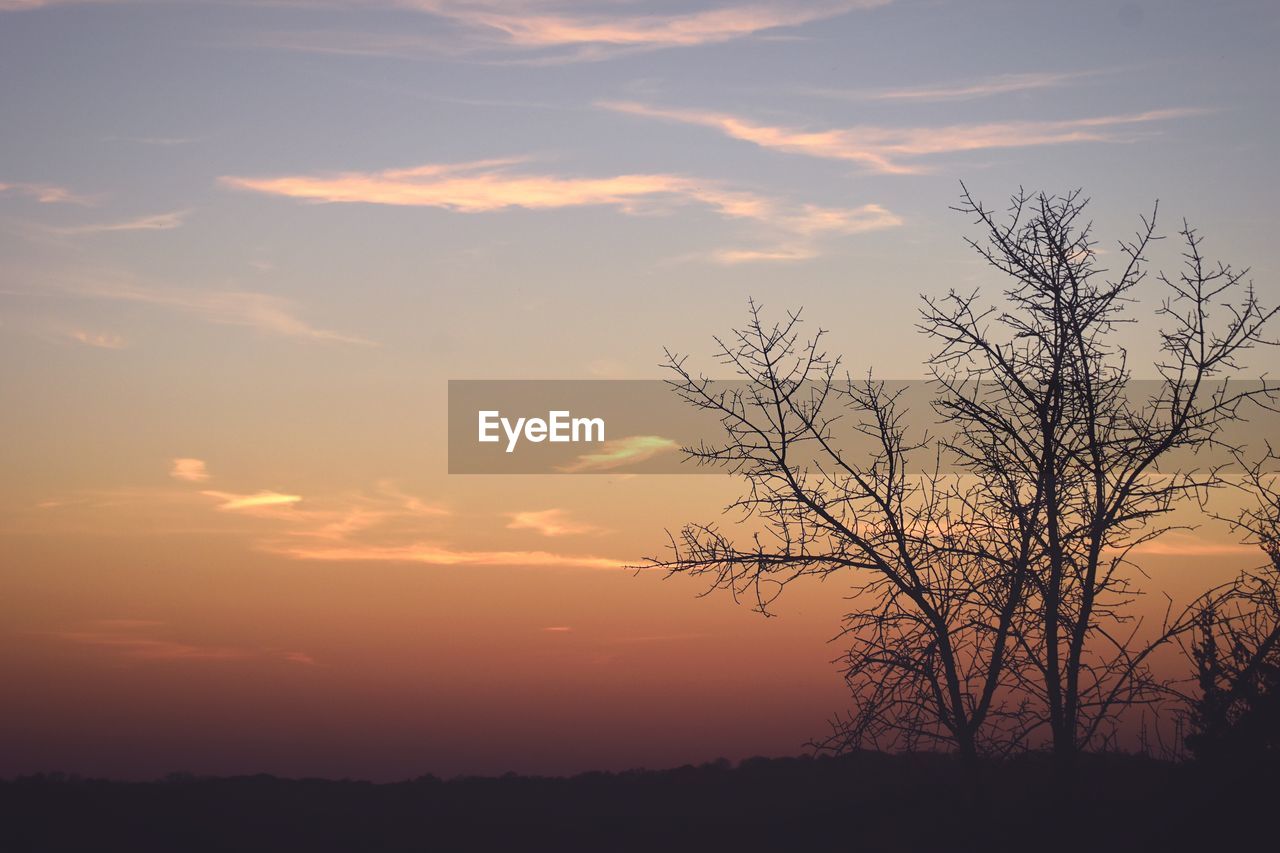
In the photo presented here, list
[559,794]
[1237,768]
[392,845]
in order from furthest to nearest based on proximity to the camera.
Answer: [559,794], [392,845], [1237,768]

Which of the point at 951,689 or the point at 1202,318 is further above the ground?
the point at 1202,318

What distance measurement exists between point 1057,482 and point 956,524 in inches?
54.0

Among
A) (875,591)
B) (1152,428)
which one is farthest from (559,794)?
(1152,428)

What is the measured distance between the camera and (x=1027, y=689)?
46.4ft

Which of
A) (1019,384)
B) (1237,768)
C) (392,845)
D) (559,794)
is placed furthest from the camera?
(559,794)

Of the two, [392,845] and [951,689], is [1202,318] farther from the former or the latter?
[392,845]

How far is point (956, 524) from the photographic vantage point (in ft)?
48.4

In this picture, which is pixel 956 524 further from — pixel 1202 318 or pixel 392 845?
pixel 392 845

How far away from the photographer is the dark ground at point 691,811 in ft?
46.4

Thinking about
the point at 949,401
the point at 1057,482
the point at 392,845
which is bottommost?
the point at 392,845

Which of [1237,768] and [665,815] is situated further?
[665,815]

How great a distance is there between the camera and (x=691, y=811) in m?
19.2

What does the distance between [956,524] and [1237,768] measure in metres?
4.38

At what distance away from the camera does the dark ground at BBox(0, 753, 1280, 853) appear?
14.1 meters
